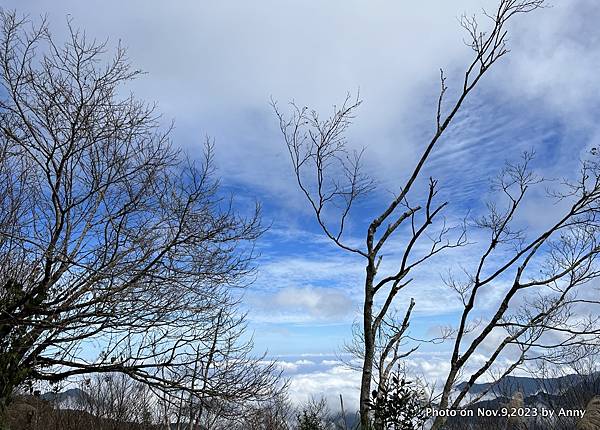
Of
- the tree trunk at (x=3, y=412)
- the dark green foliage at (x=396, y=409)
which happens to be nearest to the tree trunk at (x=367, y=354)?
the dark green foliage at (x=396, y=409)

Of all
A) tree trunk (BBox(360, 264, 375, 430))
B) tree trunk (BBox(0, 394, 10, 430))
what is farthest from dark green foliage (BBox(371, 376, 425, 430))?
tree trunk (BBox(0, 394, 10, 430))

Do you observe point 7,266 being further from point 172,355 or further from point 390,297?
point 390,297

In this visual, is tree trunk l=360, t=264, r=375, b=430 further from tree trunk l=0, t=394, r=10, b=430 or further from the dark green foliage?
tree trunk l=0, t=394, r=10, b=430

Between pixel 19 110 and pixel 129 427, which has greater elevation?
pixel 19 110

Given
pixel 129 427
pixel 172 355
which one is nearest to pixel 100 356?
pixel 172 355

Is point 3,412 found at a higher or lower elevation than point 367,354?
lower

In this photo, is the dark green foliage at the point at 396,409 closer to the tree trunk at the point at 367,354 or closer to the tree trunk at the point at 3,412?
the tree trunk at the point at 367,354

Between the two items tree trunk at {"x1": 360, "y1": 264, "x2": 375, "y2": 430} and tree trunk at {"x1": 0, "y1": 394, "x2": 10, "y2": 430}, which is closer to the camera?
tree trunk at {"x1": 360, "y1": 264, "x2": 375, "y2": 430}

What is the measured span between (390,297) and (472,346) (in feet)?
5.88

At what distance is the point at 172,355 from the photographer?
1022cm

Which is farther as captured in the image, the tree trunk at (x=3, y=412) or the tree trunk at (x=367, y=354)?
the tree trunk at (x=3, y=412)

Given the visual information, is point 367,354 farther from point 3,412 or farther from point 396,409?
point 3,412

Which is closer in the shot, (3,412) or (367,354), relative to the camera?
(367,354)

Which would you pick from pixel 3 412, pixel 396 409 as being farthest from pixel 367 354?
pixel 3 412
